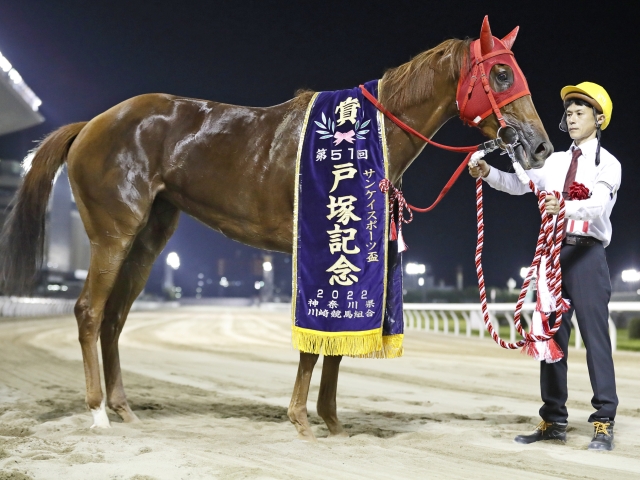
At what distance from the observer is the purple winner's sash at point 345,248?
11.4ft

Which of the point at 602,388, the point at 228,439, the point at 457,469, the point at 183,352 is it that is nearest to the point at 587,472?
the point at 457,469

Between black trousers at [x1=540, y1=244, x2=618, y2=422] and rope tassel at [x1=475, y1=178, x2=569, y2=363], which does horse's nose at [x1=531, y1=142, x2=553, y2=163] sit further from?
black trousers at [x1=540, y1=244, x2=618, y2=422]

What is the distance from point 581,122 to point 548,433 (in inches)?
66.6

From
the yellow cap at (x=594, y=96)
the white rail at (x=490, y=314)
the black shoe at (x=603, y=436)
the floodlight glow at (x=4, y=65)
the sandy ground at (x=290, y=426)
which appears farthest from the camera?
the floodlight glow at (x=4, y=65)

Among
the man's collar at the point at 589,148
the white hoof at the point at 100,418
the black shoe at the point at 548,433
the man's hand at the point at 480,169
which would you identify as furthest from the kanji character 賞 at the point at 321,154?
the white hoof at the point at 100,418

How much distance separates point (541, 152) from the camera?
3.34 metres

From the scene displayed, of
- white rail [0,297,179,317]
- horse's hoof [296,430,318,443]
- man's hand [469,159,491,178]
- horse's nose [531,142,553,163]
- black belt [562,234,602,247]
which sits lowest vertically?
white rail [0,297,179,317]

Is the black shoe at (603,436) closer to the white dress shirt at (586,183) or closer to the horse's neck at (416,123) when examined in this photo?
the white dress shirt at (586,183)

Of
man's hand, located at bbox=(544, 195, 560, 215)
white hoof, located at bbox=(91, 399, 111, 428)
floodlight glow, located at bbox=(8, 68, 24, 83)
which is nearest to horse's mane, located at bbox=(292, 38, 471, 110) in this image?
man's hand, located at bbox=(544, 195, 560, 215)

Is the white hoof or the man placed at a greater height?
the man

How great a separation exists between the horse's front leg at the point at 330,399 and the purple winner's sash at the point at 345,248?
0.98 ft

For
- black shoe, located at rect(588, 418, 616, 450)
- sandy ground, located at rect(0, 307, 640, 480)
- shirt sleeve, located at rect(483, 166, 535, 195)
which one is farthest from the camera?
shirt sleeve, located at rect(483, 166, 535, 195)

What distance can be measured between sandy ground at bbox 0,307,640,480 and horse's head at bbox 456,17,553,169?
154 centimetres

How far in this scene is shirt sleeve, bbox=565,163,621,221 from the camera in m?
3.17
